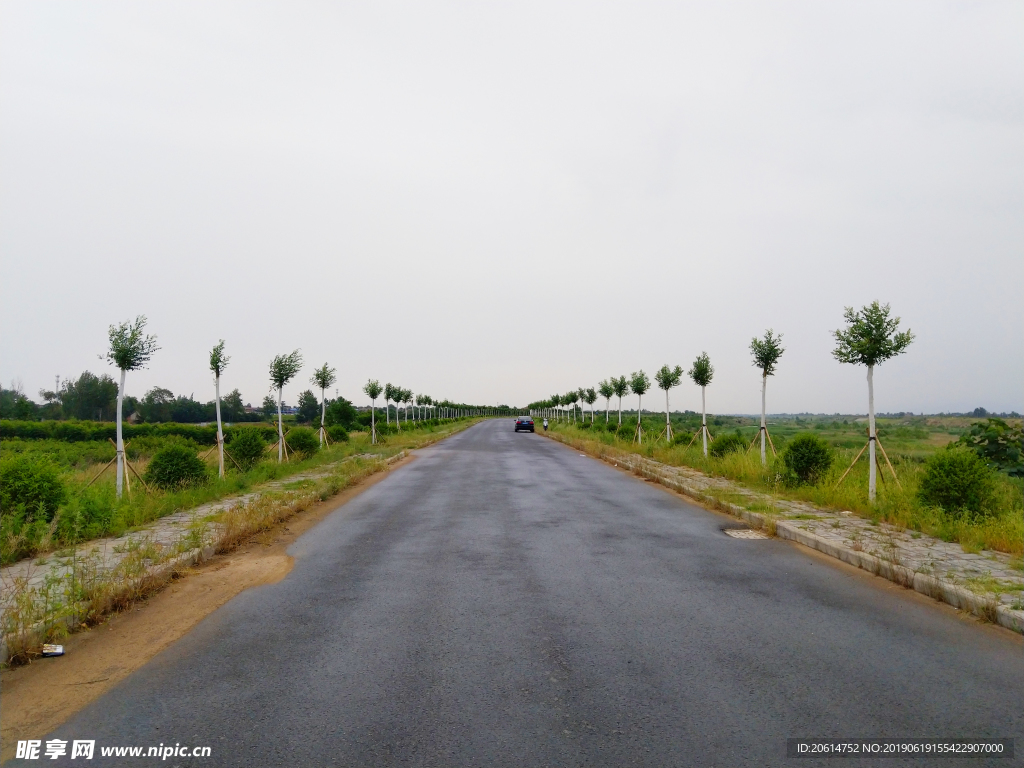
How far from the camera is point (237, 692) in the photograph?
4.12m

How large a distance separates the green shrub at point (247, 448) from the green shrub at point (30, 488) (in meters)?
9.81

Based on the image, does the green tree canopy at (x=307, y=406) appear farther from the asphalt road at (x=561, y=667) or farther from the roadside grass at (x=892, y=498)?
the asphalt road at (x=561, y=667)

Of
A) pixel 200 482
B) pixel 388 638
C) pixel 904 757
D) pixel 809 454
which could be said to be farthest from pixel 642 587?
pixel 200 482

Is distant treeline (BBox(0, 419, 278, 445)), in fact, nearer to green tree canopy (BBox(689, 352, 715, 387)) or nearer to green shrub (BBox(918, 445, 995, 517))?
green tree canopy (BBox(689, 352, 715, 387))

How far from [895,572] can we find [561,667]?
4833 mm

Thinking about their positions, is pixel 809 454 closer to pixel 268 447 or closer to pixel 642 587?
pixel 642 587

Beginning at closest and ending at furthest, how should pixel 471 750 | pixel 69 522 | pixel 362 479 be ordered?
1. pixel 471 750
2. pixel 69 522
3. pixel 362 479

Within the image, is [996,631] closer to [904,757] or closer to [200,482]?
[904,757]

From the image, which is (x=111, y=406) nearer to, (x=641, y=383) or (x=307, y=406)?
(x=307, y=406)

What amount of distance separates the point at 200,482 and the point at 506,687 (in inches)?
476

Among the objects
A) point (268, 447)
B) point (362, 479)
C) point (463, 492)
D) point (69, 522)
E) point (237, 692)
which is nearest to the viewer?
point (237, 692)

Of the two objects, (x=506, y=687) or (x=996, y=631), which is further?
(x=996, y=631)

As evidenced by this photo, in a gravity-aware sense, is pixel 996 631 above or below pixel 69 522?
below

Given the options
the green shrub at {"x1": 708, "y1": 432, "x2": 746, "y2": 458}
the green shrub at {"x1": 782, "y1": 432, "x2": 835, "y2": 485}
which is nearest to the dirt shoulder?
the green shrub at {"x1": 782, "y1": 432, "x2": 835, "y2": 485}
